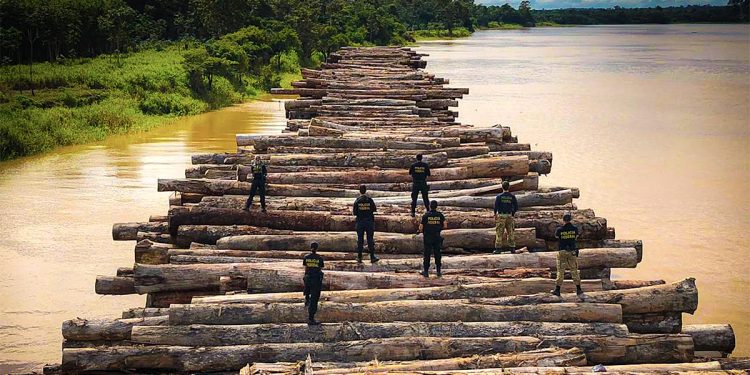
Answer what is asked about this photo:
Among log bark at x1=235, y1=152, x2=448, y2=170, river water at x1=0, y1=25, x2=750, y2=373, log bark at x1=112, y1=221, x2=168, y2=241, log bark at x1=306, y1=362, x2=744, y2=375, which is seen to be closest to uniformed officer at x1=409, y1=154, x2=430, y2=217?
log bark at x1=235, y1=152, x2=448, y2=170

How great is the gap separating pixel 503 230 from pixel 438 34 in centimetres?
11375

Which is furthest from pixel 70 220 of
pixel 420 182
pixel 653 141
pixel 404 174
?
pixel 653 141

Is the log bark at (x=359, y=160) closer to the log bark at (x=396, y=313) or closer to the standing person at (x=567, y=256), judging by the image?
the standing person at (x=567, y=256)

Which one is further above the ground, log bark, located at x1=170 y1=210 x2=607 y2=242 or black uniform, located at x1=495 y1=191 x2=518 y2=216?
black uniform, located at x1=495 y1=191 x2=518 y2=216

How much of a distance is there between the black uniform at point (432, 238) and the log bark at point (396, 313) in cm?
100

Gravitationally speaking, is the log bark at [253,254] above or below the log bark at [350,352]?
above

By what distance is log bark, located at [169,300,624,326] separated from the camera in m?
9.14

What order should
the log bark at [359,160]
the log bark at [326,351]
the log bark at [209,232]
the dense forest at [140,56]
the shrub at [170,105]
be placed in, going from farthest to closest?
the shrub at [170,105]
the dense forest at [140,56]
the log bark at [359,160]
the log bark at [209,232]
the log bark at [326,351]

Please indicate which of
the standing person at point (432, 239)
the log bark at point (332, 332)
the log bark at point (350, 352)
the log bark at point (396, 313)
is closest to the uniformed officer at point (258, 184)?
the standing person at point (432, 239)

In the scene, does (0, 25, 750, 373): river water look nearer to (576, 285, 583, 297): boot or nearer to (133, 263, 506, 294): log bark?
(133, 263, 506, 294): log bark

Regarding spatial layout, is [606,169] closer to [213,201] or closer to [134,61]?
[213,201]

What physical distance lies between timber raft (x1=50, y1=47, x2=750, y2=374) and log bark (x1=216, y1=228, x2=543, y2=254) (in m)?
0.02

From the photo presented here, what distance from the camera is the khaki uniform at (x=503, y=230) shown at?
1110 cm

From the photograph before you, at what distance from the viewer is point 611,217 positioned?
22.0 meters
